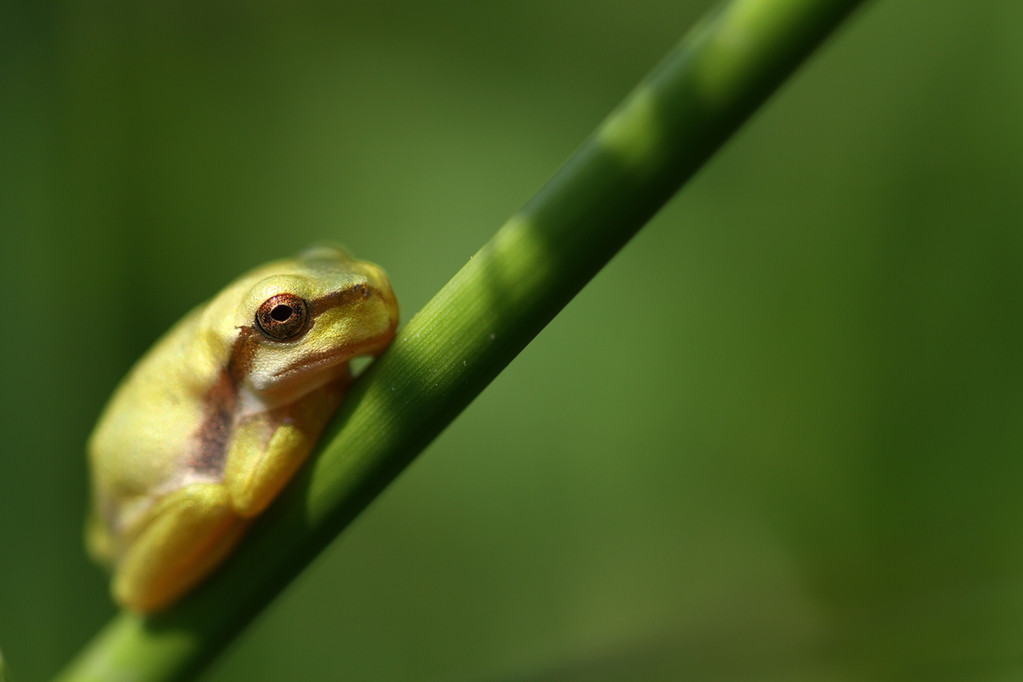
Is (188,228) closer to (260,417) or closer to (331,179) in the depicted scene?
(331,179)

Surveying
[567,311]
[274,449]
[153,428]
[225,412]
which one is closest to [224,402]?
[225,412]

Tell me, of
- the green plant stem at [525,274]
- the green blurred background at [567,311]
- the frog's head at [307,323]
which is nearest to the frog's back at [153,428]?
the frog's head at [307,323]

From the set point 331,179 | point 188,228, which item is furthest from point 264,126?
point 188,228

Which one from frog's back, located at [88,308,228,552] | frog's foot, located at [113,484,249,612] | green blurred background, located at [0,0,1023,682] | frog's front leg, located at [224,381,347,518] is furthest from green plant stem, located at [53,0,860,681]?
green blurred background, located at [0,0,1023,682]

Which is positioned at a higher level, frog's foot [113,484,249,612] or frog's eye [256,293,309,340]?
frog's eye [256,293,309,340]

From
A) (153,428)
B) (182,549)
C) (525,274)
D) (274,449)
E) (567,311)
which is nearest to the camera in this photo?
(525,274)

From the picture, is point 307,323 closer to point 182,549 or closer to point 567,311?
point 182,549

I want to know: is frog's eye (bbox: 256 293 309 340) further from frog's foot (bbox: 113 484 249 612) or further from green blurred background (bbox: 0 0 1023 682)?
green blurred background (bbox: 0 0 1023 682)
